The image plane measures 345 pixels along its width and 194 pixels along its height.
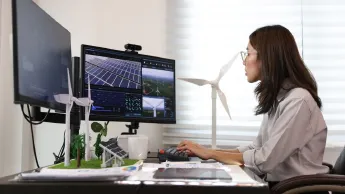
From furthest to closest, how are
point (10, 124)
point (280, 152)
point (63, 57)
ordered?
point (10, 124), point (63, 57), point (280, 152)

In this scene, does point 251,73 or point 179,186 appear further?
point 251,73

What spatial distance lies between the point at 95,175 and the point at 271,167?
0.71m

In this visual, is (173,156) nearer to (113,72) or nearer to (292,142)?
(292,142)

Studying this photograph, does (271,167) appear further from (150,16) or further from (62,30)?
(150,16)

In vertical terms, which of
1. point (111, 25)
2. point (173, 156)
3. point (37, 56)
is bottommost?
point (173, 156)

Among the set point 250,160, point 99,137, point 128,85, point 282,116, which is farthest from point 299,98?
point 128,85

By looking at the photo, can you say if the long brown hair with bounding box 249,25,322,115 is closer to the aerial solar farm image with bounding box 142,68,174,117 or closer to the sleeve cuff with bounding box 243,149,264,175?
the sleeve cuff with bounding box 243,149,264,175

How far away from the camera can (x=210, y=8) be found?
7.43 ft

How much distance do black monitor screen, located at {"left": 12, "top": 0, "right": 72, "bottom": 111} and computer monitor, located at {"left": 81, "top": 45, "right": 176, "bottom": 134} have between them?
193 mm

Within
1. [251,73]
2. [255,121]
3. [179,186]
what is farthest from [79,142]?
[255,121]

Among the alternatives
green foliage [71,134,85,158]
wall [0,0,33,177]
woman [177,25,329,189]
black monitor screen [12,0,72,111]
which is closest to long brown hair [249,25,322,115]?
woman [177,25,329,189]

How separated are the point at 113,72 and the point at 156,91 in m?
0.28

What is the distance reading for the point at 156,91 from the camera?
6.33ft

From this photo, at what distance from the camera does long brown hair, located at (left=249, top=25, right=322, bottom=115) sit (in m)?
1.41
